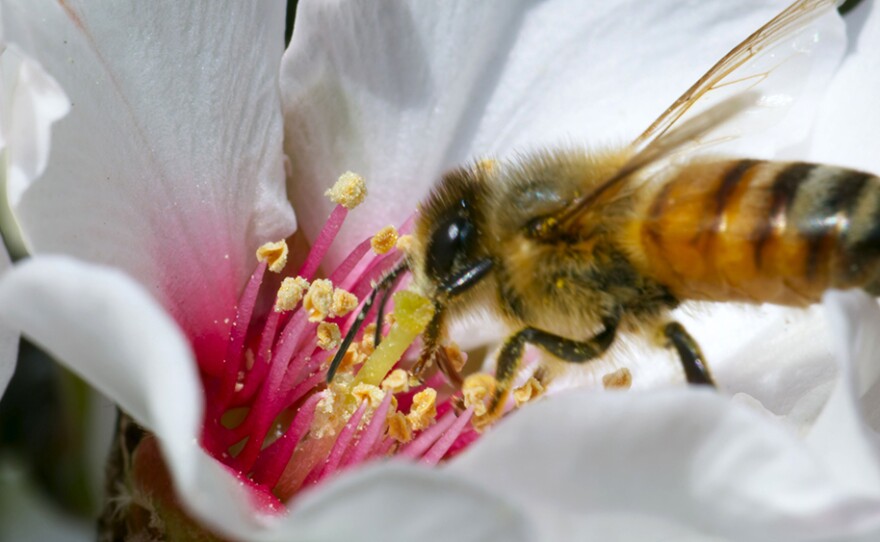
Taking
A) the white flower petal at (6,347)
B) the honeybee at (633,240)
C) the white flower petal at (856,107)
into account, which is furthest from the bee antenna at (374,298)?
the white flower petal at (856,107)

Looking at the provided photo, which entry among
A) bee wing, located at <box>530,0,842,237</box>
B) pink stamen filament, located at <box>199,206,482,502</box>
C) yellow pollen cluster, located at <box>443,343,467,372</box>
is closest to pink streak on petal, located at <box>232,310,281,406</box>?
pink stamen filament, located at <box>199,206,482,502</box>

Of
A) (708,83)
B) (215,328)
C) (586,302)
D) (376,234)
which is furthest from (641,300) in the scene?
(215,328)

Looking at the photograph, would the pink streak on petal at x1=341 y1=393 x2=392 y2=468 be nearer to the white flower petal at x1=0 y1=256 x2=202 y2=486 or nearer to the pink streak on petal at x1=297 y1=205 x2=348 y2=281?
the pink streak on petal at x1=297 y1=205 x2=348 y2=281

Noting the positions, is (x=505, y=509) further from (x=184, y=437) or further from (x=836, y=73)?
(x=836, y=73)

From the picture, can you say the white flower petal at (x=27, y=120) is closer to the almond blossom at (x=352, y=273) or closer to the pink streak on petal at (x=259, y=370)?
the almond blossom at (x=352, y=273)

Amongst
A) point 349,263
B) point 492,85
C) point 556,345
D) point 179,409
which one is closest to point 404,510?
point 179,409

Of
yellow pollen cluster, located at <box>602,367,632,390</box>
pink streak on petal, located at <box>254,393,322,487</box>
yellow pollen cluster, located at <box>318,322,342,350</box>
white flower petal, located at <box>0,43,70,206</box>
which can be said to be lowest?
pink streak on petal, located at <box>254,393,322,487</box>
